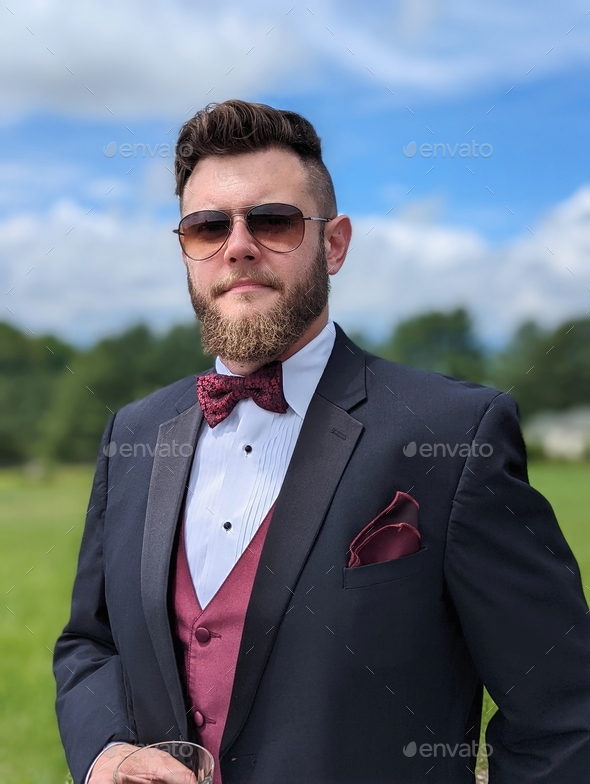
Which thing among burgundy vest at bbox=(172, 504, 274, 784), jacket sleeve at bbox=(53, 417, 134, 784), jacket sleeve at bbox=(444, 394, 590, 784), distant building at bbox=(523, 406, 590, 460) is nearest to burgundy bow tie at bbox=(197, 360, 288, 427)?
burgundy vest at bbox=(172, 504, 274, 784)

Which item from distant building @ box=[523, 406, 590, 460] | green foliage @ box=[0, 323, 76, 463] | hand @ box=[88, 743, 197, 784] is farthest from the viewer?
green foliage @ box=[0, 323, 76, 463]

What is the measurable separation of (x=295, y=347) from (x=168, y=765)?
115 centimetres

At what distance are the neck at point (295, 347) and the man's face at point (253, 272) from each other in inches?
1.1

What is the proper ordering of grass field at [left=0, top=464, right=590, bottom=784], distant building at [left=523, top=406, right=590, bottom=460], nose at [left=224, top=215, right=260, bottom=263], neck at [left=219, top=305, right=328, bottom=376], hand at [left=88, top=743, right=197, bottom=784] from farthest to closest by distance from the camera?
distant building at [left=523, top=406, right=590, bottom=460]
grass field at [left=0, top=464, right=590, bottom=784]
neck at [left=219, top=305, right=328, bottom=376]
nose at [left=224, top=215, right=260, bottom=263]
hand at [left=88, top=743, right=197, bottom=784]

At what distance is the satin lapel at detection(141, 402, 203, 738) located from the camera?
6.81ft

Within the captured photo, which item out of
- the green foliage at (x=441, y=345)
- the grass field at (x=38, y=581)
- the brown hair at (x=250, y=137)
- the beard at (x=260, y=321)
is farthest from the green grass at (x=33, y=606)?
the green foliage at (x=441, y=345)

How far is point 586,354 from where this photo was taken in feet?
129

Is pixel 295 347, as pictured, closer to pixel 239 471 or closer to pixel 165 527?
Result: pixel 239 471

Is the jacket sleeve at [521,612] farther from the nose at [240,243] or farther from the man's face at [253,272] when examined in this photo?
the nose at [240,243]

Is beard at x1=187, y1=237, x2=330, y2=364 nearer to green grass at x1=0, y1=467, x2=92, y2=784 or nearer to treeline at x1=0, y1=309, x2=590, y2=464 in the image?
green grass at x1=0, y1=467, x2=92, y2=784

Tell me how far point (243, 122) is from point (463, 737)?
1812 mm

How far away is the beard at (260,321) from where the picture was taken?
86.7 inches

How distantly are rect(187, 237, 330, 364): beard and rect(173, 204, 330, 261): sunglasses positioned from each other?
0.30 feet

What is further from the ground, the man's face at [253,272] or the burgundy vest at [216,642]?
the man's face at [253,272]
